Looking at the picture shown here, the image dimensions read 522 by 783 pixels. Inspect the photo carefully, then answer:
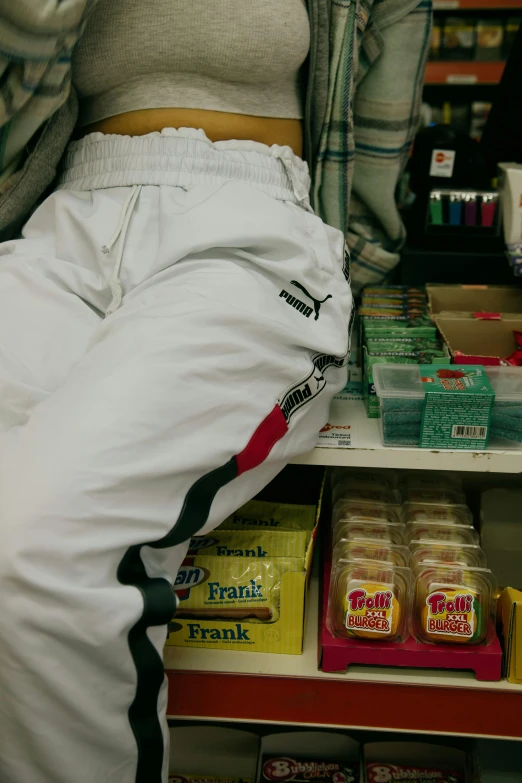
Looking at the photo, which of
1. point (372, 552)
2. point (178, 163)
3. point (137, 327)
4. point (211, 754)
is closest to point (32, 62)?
point (178, 163)

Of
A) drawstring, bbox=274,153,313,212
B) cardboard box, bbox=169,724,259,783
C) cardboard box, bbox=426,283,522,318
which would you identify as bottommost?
cardboard box, bbox=169,724,259,783

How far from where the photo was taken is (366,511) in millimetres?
982

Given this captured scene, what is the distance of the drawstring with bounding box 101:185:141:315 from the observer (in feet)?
2.43

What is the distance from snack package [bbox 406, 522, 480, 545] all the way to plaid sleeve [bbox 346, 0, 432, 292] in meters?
0.48

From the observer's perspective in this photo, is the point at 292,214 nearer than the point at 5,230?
Yes

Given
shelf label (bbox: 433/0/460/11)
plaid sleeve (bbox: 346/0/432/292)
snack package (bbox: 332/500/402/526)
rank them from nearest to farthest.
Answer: snack package (bbox: 332/500/402/526), plaid sleeve (bbox: 346/0/432/292), shelf label (bbox: 433/0/460/11)

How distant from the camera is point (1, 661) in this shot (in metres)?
0.54

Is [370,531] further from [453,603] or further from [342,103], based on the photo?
[342,103]

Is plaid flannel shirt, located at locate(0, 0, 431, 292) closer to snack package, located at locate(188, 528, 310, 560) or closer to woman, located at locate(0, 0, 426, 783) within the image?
woman, located at locate(0, 0, 426, 783)

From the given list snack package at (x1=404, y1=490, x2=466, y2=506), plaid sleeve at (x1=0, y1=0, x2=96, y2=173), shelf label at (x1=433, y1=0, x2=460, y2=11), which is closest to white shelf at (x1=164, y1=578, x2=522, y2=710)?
snack package at (x1=404, y1=490, x2=466, y2=506)

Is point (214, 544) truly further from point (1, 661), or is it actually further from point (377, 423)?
point (1, 661)

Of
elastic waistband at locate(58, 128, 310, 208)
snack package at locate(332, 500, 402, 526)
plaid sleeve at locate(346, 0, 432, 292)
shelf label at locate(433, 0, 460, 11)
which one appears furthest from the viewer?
shelf label at locate(433, 0, 460, 11)

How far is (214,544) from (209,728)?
15.1 inches

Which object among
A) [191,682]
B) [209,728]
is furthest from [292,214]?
[209,728]
